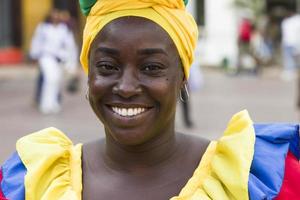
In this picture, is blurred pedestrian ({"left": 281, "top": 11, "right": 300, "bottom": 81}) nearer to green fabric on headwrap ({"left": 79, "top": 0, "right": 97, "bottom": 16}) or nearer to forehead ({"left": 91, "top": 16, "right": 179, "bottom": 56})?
green fabric on headwrap ({"left": 79, "top": 0, "right": 97, "bottom": 16})

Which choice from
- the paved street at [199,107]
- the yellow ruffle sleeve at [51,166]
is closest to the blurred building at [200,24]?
the paved street at [199,107]

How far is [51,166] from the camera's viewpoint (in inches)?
99.0

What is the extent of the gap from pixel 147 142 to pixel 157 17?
0.38m

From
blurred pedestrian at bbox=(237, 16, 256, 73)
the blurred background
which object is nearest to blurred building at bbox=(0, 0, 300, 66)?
the blurred background

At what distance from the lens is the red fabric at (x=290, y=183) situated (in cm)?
230

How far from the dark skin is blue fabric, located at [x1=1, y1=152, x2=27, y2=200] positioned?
0.20m

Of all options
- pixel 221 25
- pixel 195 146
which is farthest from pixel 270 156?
pixel 221 25

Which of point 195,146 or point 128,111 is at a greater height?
point 128,111

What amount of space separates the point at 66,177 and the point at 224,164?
51 centimetres

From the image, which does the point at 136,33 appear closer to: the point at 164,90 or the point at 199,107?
the point at 164,90

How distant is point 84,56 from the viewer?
244 cm

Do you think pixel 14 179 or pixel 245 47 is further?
pixel 245 47

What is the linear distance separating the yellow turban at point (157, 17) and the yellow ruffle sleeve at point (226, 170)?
256 mm

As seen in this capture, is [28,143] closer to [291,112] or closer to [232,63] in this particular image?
[291,112]
